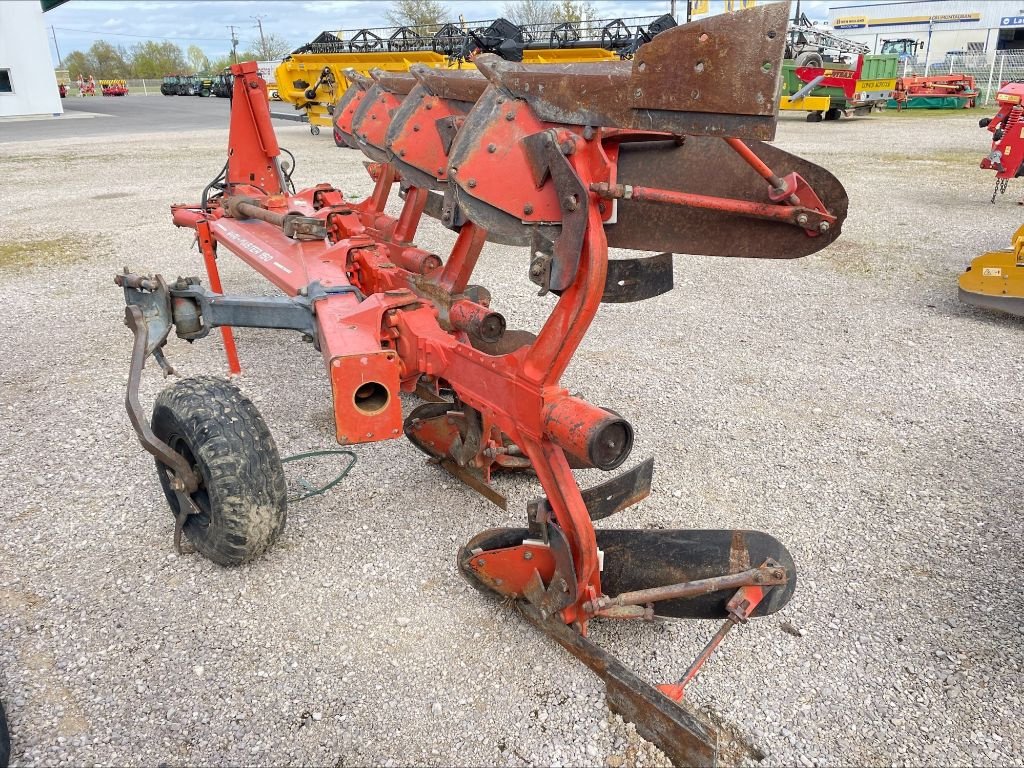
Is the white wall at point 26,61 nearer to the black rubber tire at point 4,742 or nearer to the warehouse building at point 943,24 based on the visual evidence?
the black rubber tire at point 4,742

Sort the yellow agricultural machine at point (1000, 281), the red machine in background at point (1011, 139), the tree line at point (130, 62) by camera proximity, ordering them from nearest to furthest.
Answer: the yellow agricultural machine at point (1000, 281) → the red machine in background at point (1011, 139) → the tree line at point (130, 62)

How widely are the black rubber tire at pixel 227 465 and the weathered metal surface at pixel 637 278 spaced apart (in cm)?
148

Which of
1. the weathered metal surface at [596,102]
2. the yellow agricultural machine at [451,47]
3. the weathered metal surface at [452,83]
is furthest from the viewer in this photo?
the yellow agricultural machine at [451,47]

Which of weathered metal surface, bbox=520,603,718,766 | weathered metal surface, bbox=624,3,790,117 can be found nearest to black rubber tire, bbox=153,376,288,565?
weathered metal surface, bbox=520,603,718,766

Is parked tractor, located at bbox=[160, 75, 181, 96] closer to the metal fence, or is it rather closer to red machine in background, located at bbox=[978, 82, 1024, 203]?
the metal fence

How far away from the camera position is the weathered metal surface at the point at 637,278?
3.01 meters

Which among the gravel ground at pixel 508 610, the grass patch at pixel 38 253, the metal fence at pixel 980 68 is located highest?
the metal fence at pixel 980 68

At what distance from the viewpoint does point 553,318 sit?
7.52ft

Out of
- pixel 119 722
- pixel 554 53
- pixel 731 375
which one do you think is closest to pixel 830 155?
pixel 554 53

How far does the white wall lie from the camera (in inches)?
1141

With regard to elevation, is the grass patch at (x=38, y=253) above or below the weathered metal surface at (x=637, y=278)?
below

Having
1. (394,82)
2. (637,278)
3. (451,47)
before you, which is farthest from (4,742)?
(451,47)

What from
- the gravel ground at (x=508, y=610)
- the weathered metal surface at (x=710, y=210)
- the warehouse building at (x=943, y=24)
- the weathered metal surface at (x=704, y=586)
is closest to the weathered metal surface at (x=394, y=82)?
the weathered metal surface at (x=710, y=210)

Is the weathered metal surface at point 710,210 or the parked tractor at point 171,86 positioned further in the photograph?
the parked tractor at point 171,86
